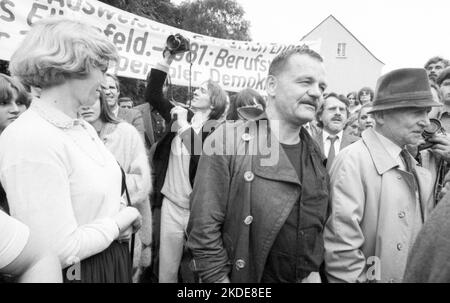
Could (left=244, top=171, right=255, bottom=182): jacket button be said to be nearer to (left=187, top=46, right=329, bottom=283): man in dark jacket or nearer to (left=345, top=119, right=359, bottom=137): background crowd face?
(left=187, top=46, right=329, bottom=283): man in dark jacket

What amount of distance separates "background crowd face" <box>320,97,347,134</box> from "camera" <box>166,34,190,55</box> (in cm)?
198

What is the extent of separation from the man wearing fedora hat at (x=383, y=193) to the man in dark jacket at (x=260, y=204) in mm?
118

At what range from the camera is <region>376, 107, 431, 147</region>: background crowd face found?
2.21m

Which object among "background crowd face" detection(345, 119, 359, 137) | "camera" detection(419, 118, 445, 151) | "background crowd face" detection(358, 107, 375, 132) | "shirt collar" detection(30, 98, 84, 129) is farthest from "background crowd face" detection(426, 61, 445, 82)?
"shirt collar" detection(30, 98, 84, 129)

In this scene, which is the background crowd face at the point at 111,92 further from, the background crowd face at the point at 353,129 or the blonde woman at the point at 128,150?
the background crowd face at the point at 353,129

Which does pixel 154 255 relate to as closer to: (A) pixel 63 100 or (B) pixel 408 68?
(A) pixel 63 100

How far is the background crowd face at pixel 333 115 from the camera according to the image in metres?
4.40

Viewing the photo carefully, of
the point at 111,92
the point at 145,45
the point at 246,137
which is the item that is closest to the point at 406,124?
the point at 246,137

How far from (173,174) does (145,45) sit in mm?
2646

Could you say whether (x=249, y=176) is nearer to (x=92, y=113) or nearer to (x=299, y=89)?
(x=299, y=89)

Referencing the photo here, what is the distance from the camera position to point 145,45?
17.0ft

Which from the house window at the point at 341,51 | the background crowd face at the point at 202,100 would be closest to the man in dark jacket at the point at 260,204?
the background crowd face at the point at 202,100

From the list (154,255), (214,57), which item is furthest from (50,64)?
(214,57)
